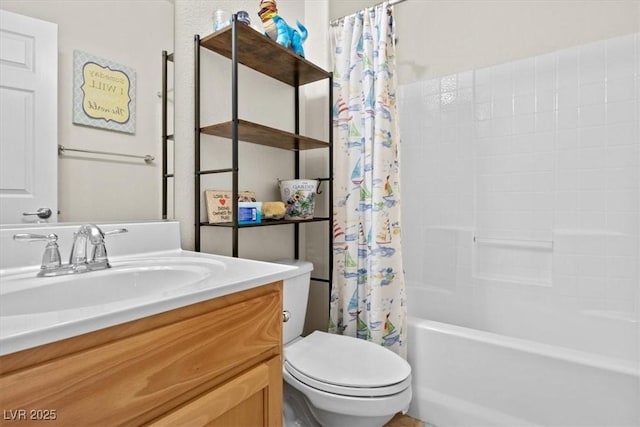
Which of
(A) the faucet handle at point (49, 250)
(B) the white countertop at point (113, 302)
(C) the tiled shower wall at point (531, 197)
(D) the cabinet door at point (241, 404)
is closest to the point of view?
(B) the white countertop at point (113, 302)

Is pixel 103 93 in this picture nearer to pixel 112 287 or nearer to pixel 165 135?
pixel 165 135

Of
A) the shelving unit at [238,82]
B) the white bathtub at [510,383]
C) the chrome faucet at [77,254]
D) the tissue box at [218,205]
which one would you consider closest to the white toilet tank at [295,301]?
the shelving unit at [238,82]

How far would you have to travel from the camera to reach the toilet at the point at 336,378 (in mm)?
1021

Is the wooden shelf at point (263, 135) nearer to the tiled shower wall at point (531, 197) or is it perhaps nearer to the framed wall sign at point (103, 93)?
the framed wall sign at point (103, 93)

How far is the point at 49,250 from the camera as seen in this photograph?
2.68 feet

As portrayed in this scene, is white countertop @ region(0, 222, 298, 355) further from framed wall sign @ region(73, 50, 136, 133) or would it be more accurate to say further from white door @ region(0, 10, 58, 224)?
framed wall sign @ region(73, 50, 136, 133)

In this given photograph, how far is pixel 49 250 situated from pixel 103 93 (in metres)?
0.50

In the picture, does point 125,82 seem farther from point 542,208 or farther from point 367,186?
point 542,208

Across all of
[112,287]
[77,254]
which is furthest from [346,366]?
[77,254]

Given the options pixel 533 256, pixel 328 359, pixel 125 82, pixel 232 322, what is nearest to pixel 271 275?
pixel 232 322

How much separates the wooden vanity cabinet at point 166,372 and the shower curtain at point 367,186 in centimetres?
78

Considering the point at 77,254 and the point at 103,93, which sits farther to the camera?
the point at 103,93

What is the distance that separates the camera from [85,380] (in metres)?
0.48

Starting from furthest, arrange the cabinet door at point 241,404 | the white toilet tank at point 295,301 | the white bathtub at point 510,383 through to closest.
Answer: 1. the white toilet tank at point 295,301
2. the white bathtub at point 510,383
3. the cabinet door at point 241,404
